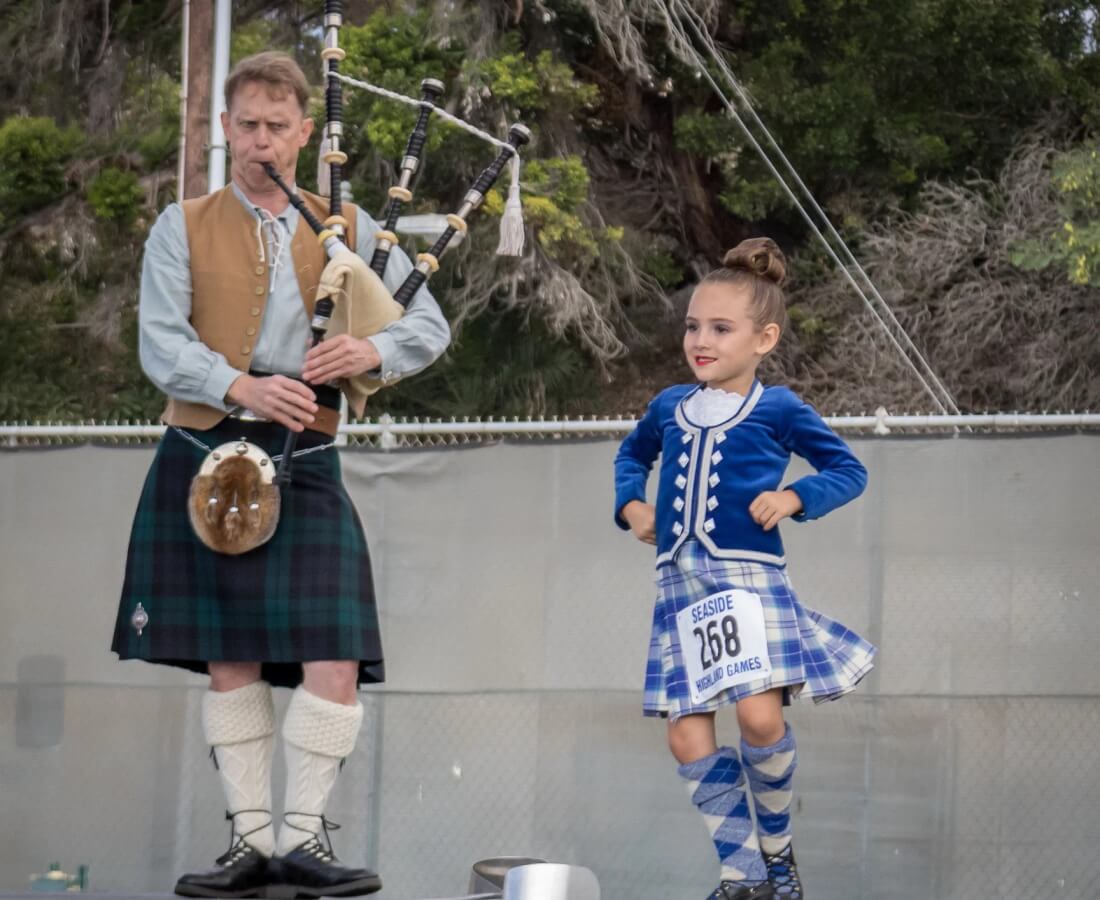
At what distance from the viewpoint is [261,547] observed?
319 centimetres

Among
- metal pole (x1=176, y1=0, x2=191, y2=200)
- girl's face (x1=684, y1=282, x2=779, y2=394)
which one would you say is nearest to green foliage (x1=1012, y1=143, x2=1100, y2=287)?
metal pole (x1=176, y1=0, x2=191, y2=200)

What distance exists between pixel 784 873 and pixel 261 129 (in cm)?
180

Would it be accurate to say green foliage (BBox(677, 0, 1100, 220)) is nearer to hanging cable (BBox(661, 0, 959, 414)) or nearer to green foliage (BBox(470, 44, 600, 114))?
hanging cable (BBox(661, 0, 959, 414))

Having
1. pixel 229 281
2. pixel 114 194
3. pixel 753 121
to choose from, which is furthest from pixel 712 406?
pixel 114 194

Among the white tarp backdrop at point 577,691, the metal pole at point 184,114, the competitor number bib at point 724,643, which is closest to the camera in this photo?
the competitor number bib at point 724,643

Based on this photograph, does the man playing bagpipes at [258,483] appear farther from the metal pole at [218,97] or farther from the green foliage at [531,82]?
the green foliage at [531,82]

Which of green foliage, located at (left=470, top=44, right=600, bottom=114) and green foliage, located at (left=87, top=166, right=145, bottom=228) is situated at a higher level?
green foliage, located at (left=470, top=44, right=600, bottom=114)

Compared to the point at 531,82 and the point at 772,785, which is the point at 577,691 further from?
the point at 531,82

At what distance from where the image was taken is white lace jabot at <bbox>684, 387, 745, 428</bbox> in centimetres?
334

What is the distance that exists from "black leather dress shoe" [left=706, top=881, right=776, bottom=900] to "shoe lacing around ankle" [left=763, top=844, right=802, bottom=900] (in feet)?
0.18

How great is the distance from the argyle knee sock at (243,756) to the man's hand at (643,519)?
33.1 inches

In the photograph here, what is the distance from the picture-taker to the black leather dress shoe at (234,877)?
304 cm

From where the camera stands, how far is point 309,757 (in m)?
3.14

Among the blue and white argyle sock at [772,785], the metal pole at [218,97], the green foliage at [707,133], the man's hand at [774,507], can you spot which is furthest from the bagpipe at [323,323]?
the green foliage at [707,133]
